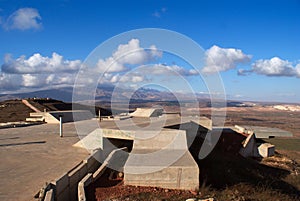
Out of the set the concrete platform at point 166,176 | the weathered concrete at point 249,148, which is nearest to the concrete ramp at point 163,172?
the concrete platform at point 166,176

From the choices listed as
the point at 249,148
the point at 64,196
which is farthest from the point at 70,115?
the point at 64,196

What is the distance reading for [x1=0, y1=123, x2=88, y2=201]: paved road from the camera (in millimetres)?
7029

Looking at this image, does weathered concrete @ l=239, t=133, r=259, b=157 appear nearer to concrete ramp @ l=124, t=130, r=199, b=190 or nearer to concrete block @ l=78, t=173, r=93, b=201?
concrete ramp @ l=124, t=130, r=199, b=190

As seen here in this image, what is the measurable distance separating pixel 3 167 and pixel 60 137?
553 cm

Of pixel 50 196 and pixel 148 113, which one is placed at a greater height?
pixel 148 113

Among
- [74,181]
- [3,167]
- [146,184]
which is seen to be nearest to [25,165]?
[3,167]

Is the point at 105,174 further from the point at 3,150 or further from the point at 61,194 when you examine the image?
the point at 3,150

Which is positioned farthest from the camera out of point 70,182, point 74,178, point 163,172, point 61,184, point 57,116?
point 57,116

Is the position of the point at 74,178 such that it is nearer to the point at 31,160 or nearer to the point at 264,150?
the point at 31,160

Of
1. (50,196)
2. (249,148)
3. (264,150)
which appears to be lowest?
(264,150)

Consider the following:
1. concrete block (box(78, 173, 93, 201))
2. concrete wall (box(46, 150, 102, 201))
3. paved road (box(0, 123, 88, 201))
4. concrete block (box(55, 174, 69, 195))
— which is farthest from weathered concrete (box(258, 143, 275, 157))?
concrete block (box(55, 174, 69, 195))

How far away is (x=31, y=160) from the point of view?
9812mm

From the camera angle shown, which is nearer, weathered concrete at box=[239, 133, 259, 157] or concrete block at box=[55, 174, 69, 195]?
concrete block at box=[55, 174, 69, 195]

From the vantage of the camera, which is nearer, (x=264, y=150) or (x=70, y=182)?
(x=70, y=182)
